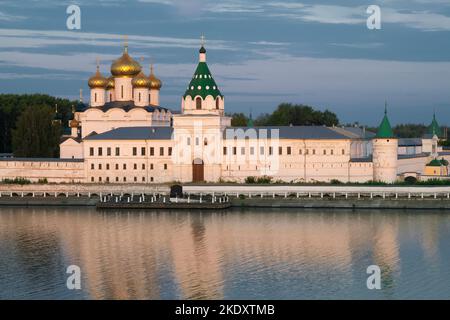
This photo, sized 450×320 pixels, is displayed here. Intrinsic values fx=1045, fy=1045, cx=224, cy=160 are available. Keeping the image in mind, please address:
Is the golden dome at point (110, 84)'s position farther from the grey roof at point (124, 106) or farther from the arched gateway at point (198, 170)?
the arched gateway at point (198, 170)

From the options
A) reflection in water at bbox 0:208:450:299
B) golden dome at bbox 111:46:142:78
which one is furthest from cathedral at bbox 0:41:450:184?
reflection in water at bbox 0:208:450:299

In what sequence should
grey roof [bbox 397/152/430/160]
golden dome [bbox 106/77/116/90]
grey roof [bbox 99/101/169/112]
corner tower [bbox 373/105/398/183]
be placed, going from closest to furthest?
1. corner tower [bbox 373/105/398/183]
2. grey roof [bbox 397/152/430/160]
3. grey roof [bbox 99/101/169/112]
4. golden dome [bbox 106/77/116/90]

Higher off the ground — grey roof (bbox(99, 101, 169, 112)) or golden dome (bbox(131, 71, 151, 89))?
golden dome (bbox(131, 71, 151, 89))

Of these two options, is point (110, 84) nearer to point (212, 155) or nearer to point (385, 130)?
point (212, 155)

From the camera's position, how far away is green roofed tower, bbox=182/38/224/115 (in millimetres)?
37375

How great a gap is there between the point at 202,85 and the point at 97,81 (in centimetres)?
756

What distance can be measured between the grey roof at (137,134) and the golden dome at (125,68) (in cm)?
419

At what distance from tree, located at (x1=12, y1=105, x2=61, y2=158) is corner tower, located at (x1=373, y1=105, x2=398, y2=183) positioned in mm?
13914

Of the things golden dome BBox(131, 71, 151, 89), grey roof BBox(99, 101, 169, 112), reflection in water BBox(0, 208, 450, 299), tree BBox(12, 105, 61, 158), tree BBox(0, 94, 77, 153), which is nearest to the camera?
reflection in water BBox(0, 208, 450, 299)

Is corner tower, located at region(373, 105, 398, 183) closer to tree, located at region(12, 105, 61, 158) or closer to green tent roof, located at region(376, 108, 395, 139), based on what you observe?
green tent roof, located at region(376, 108, 395, 139)

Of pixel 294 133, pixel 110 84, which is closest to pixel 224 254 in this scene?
pixel 294 133

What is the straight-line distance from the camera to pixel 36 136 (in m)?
42.2

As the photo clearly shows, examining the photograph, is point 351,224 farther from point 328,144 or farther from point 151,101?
point 151,101
